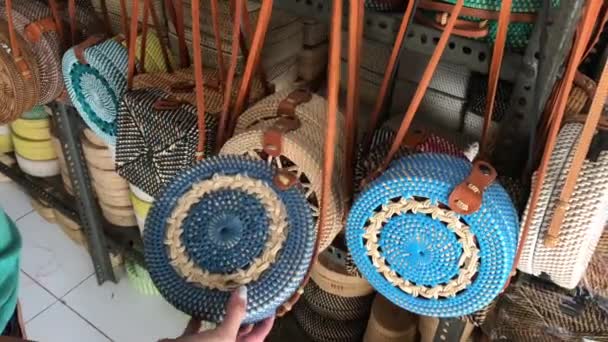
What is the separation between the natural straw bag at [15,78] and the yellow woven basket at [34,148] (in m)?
0.63

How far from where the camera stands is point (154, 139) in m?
0.76

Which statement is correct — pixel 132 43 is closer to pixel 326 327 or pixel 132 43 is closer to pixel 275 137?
pixel 275 137

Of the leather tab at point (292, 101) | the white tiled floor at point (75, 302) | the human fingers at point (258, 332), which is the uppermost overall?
the leather tab at point (292, 101)

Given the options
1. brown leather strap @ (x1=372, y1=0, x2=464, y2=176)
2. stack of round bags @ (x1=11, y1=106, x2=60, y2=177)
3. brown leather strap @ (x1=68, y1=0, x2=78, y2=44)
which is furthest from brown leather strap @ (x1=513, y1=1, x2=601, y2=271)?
stack of round bags @ (x1=11, y1=106, x2=60, y2=177)

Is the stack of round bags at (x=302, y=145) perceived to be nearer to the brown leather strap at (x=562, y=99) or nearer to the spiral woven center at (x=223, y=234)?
the spiral woven center at (x=223, y=234)

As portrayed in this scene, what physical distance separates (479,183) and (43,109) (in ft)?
4.23

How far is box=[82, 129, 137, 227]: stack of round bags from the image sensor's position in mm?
1306

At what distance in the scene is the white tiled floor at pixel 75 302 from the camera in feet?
4.84

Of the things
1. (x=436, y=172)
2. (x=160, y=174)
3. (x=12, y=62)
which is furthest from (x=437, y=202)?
(x=12, y=62)

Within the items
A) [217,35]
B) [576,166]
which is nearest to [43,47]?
[217,35]

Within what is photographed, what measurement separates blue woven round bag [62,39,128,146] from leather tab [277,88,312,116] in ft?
0.95

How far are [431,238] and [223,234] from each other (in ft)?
0.75

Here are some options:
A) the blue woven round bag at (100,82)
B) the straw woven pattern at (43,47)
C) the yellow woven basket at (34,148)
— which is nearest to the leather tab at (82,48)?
the blue woven round bag at (100,82)

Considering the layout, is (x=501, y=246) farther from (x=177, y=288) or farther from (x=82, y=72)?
(x=82, y=72)
